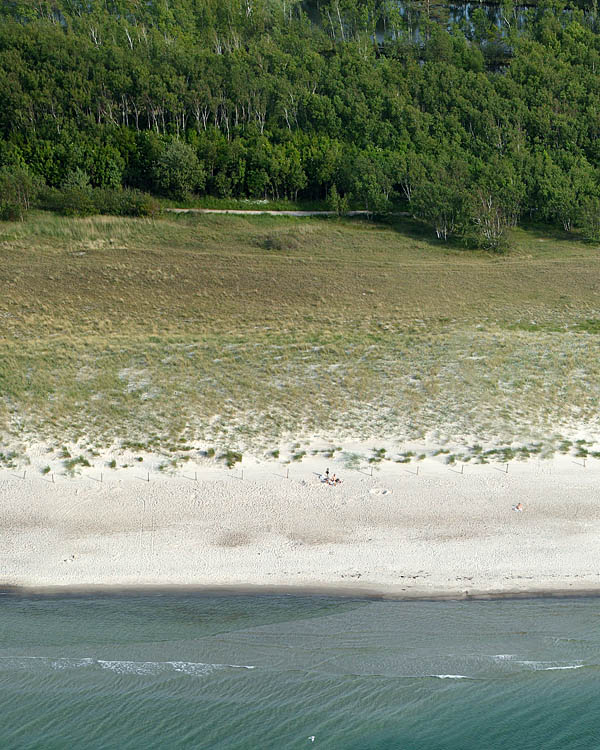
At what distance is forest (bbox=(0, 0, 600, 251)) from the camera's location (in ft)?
211

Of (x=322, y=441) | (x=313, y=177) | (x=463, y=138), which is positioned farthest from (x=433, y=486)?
(x=463, y=138)

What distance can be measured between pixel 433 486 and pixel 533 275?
32.0 meters

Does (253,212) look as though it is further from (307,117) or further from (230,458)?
(230,458)

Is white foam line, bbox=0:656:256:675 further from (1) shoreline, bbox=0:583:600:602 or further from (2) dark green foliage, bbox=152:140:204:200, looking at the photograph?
(2) dark green foliage, bbox=152:140:204:200

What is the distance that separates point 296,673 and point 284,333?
24.7 meters

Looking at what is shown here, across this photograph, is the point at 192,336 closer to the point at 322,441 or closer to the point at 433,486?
the point at 322,441

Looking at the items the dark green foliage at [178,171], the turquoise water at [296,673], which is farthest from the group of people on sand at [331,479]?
the dark green foliage at [178,171]

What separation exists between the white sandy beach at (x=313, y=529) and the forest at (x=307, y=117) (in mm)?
38299

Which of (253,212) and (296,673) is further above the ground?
(253,212)

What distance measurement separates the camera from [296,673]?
18.7 metres

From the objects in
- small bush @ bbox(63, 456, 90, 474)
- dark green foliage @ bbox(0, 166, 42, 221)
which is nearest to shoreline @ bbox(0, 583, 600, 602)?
small bush @ bbox(63, 456, 90, 474)

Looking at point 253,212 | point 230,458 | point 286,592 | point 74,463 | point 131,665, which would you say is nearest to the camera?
point 131,665

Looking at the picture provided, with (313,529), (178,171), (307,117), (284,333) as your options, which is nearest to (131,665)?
(313,529)

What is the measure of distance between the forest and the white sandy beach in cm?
3830
